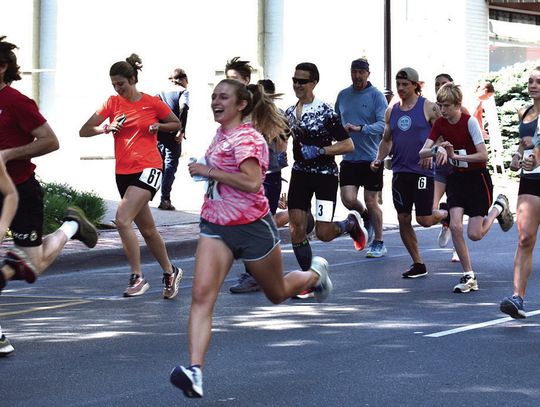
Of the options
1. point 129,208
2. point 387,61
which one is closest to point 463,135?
point 129,208

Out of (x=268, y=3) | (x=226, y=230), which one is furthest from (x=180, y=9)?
(x=226, y=230)

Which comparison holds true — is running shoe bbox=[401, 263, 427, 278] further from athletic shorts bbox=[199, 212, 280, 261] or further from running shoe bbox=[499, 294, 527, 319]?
athletic shorts bbox=[199, 212, 280, 261]

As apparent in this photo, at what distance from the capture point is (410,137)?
11859 mm

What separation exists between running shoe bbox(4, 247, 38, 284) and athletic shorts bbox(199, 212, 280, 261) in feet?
4.99

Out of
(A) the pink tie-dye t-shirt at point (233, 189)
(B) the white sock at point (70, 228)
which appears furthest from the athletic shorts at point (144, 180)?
(A) the pink tie-dye t-shirt at point (233, 189)

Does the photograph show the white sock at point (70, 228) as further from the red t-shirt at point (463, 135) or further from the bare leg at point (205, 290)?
the red t-shirt at point (463, 135)

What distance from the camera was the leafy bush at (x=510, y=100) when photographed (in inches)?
969

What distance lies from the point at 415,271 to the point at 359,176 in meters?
1.65

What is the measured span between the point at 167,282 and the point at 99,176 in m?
13.3

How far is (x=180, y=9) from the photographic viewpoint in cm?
2867

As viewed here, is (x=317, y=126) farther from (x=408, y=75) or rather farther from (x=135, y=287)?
(x=135, y=287)

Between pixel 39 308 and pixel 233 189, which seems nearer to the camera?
pixel 233 189

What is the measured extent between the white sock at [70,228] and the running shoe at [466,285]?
A: 11.5 ft

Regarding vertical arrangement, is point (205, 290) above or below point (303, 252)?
below
